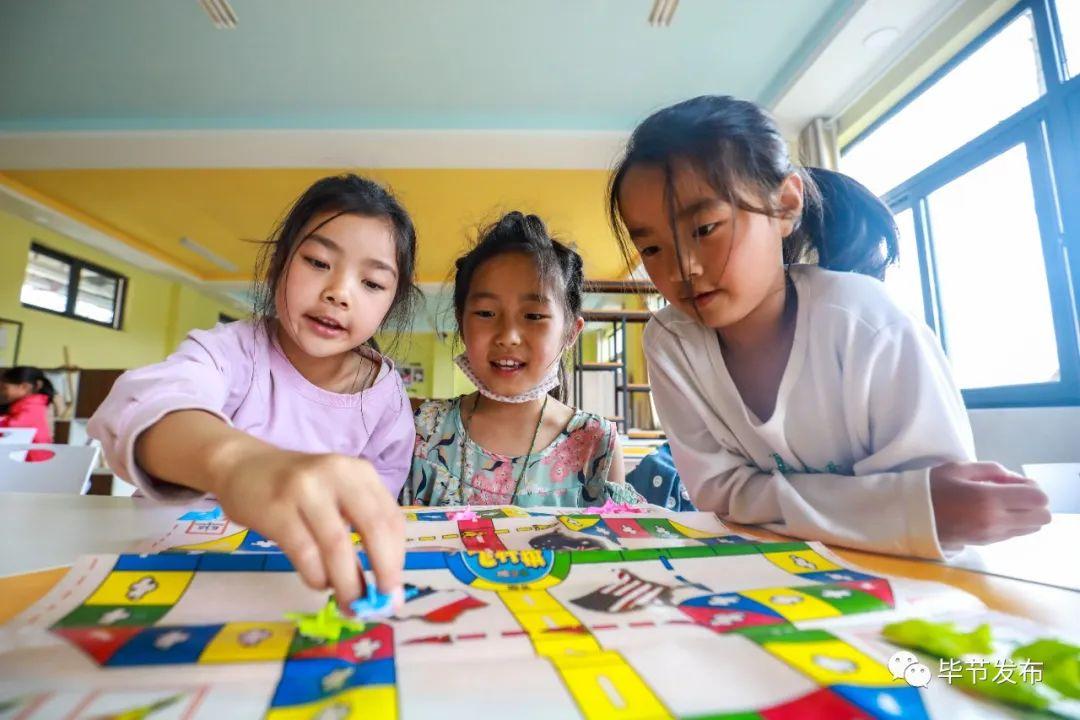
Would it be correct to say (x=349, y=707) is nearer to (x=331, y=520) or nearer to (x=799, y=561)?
(x=331, y=520)

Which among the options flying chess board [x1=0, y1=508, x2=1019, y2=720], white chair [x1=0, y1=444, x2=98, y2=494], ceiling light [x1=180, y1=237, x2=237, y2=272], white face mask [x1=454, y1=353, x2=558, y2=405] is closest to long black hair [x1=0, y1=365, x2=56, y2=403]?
ceiling light [x1=180, y1=237, x2=237, y2=272]

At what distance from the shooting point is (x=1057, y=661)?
0.21 metres

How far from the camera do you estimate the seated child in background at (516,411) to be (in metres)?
0.79

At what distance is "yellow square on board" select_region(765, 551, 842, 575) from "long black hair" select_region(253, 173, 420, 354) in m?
0.58

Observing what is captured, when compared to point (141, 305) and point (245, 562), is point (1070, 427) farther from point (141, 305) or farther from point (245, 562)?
point (141, 305)

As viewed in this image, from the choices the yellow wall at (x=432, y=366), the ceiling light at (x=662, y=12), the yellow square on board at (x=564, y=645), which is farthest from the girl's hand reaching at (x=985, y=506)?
the yellow wall at (x=432, y=366)

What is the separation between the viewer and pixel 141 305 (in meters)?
5.01

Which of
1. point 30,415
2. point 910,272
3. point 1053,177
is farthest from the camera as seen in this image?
point 30,415

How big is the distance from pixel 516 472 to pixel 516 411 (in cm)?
11

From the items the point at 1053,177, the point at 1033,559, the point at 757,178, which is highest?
the point at 1053,177

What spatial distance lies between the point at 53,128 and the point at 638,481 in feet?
11.8

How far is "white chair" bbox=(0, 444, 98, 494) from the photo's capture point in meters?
1.01

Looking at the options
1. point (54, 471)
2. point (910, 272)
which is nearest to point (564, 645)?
point (54, 471)

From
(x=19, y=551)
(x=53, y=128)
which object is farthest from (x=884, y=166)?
(x=53, y=128)
